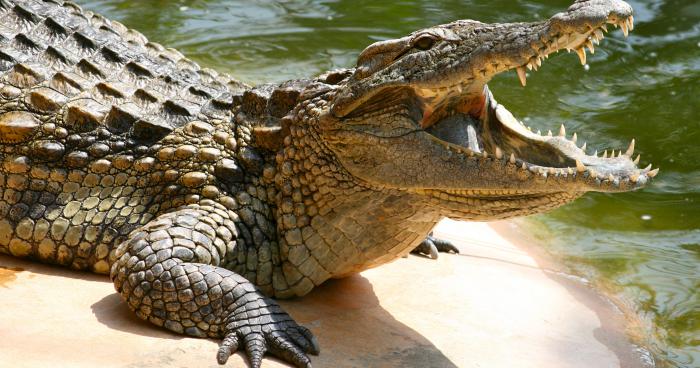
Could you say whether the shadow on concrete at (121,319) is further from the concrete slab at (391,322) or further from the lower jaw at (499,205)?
the lower jaw at (499,205)

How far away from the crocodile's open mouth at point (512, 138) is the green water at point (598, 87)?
58.5 inches

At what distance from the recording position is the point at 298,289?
4535mm

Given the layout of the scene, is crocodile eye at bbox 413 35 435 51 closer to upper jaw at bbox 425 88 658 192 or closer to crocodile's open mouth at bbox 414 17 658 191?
crocodile's open mouth at bbox 414 17 658 191

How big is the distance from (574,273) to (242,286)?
2709mm

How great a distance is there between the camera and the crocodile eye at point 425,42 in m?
4.23

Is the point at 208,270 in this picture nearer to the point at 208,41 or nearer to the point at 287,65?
the point at 287,65

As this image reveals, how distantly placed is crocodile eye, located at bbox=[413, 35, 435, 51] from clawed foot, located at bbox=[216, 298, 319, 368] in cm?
136

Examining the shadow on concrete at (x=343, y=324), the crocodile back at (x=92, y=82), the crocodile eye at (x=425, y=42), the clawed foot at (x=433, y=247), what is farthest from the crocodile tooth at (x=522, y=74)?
the clawed foot at (x=433, y=247)

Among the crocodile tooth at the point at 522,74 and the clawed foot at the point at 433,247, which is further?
the clawed foot at the point at 433,247

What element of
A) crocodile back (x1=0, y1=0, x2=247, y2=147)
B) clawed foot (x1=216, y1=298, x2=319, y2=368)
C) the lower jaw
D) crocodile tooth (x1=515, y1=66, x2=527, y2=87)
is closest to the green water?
the lower jaw

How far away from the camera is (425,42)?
4242 mm

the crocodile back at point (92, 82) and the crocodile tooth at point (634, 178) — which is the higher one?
the crocodile back at point (92, 82)

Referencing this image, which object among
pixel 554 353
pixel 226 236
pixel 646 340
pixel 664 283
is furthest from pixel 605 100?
pixel 226 236

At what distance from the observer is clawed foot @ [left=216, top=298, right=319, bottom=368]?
3.88m
